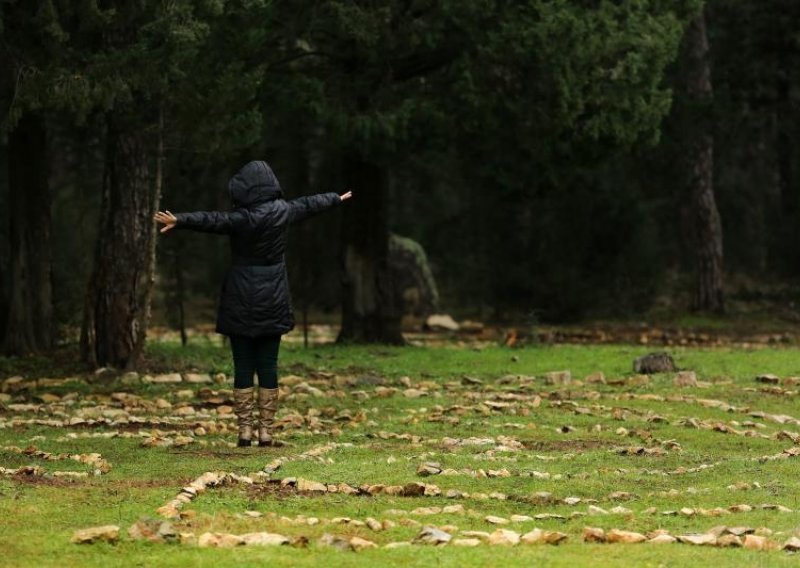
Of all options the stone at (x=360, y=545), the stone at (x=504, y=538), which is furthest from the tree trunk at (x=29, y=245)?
the stone at (x=504, y=538)

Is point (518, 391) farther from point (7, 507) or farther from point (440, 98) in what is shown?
point (7, 507)

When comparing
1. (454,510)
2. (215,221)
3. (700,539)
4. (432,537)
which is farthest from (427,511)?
(215,221)

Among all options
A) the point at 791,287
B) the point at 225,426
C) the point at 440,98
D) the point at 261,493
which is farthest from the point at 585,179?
the point at 261,493

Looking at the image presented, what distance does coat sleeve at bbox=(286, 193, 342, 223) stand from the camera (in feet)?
44.5

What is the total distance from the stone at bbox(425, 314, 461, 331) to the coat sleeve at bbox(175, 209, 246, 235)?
2145 cm

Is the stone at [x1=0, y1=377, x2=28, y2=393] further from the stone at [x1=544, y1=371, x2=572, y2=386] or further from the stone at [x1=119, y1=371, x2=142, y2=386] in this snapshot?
the stone at [x1=544, y1=371, x2=572, y2=386]

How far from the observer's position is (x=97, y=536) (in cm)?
855

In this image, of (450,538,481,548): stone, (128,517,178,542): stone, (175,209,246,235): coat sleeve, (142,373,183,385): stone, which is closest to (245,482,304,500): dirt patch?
(128,517,178,542): stone

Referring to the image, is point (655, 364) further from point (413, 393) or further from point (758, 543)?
point (758, 543)

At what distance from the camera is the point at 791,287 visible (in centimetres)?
3806

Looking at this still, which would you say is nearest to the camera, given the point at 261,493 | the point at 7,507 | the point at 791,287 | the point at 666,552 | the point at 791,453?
the point at 666,552

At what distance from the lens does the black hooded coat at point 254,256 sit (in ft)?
43.1

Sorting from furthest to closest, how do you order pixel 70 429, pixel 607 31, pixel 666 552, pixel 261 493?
1. pixel 607 31
2. pixel 70 429
3. pixel 261 493
4. pixel 666 552

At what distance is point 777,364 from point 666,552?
14.5 metres
